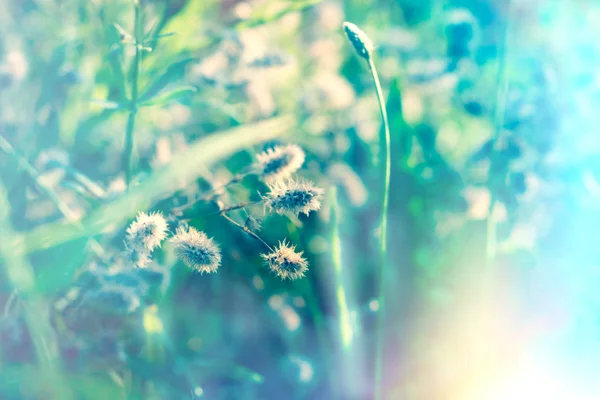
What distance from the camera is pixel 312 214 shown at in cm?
62

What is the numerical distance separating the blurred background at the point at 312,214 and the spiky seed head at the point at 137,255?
42 millimetres

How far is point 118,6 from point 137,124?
173 millimetres

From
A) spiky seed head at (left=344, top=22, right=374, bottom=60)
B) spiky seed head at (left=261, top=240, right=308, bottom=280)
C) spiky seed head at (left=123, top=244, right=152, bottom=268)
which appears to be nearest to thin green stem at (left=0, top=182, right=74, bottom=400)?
spiky seed head at (left=123, top=244, right=152, bottom=268)

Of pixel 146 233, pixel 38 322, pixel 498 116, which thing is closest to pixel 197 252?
pixel 146 233

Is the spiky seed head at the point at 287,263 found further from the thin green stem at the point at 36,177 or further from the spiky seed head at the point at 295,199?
the thin green stem at the point at 36,177

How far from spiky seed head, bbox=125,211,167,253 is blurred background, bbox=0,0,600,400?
5cm

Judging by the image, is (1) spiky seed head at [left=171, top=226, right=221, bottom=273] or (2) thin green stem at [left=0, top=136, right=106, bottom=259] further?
(2) thin green stem at [left=0, top=136, right=106, bottom=259]

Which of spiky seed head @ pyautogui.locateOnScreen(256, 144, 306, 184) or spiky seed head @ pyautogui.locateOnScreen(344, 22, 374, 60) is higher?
spiky seed head @ pyautogui.locateOnScreen(344, 22, 374, 60)

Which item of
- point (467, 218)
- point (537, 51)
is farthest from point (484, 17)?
point (467, 218)

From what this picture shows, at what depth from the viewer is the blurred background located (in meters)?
0.54

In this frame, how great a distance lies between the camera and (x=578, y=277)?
676 mm

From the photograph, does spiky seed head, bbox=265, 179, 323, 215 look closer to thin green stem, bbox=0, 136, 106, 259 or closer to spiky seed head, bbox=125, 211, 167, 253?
spiky seed head, bbox=125, 211, 167, 253

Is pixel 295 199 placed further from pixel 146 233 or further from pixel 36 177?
pixel 36 177

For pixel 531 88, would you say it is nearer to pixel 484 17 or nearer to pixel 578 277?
pixel 484 17
